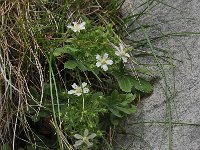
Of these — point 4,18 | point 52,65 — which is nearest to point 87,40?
point 52,65

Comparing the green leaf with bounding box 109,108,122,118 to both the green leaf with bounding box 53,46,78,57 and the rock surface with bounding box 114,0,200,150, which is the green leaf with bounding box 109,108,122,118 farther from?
the green leaf with bounding box 53,46,78,57

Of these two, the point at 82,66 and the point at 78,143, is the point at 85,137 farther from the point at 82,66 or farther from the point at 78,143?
the point at 82,66

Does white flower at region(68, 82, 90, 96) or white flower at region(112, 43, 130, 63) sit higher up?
white flower at region(112, 43, 130, 63)

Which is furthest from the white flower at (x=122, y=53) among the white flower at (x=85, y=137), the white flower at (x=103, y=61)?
the white flower at (x=85, y=137)

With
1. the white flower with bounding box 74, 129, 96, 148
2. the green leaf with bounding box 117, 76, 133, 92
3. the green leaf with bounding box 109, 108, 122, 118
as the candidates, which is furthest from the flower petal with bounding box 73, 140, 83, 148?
the green leaf with bounding box 117, 76, 133, 92

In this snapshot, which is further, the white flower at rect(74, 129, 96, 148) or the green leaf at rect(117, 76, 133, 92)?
the green leaf at rect(117, 76, 133, 92)

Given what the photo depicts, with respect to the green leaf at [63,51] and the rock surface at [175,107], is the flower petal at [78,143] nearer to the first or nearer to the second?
the rock surface at [175,107]
